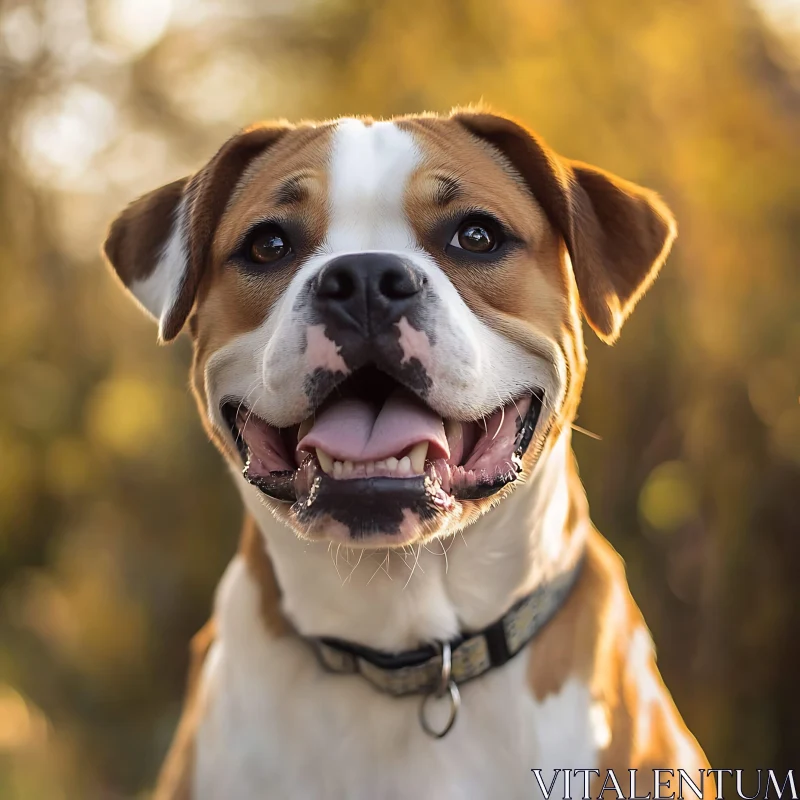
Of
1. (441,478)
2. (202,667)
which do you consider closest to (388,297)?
(441,478)

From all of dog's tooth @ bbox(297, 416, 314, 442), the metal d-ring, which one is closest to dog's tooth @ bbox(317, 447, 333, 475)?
dog's tooth @ bbox(297, 416, 314, 442)

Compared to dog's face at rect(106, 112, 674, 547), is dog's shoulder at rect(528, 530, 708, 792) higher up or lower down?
lower down

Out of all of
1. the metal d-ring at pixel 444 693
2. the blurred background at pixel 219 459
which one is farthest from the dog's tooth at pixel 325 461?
the blurred background at pixel 219 459

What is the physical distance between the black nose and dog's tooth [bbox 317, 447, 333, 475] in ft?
0.92

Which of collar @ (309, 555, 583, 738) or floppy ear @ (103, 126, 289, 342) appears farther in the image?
floppy ear @ (103, 126, 289, 342)

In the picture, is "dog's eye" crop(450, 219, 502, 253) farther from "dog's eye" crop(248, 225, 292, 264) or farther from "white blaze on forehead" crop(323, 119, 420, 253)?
"dog's eye" crop(248, 225, 292, 264)

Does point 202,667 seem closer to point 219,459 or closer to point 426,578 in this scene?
point 426,578

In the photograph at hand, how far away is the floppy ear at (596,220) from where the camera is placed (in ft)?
7.91

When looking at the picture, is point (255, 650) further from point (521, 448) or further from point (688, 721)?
point (688, 721)

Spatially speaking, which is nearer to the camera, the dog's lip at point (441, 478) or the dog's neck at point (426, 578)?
the dog's lip at point (441, 478)

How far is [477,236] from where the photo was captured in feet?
7.59

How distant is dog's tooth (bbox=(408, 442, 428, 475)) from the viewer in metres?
2.01

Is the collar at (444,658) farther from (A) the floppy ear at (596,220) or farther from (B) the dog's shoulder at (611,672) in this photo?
(A) the floppy ear at (596,220)

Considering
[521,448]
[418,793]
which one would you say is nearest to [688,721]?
[418,793]
